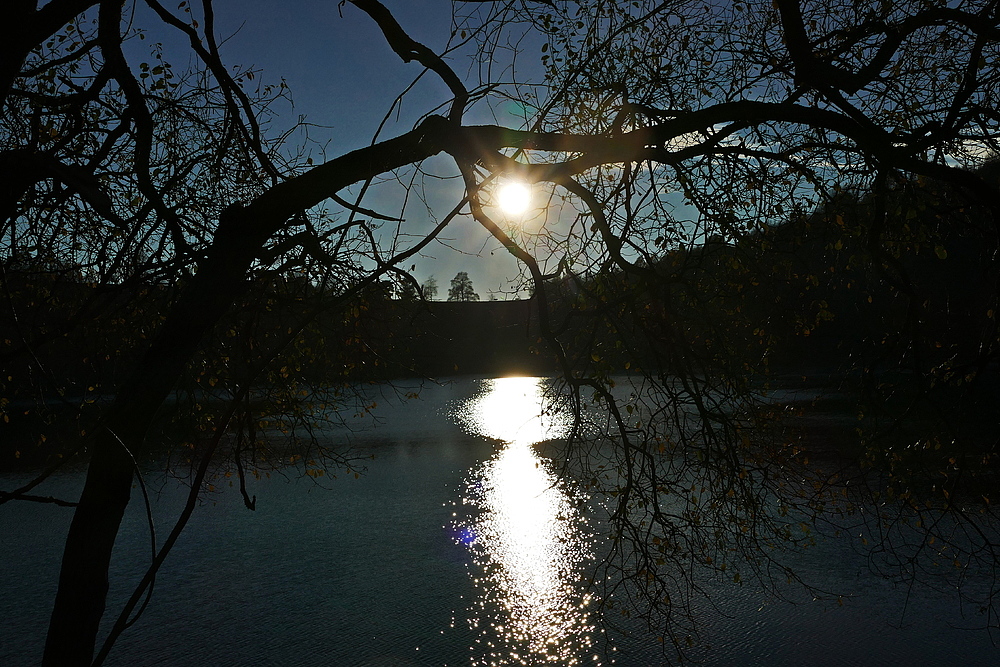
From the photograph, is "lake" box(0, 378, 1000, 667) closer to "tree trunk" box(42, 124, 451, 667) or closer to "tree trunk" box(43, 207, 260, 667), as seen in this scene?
"tree trunk" box(42, 124, 451, 667)

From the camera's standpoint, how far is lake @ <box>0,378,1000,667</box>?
26.3ft

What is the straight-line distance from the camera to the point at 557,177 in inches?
151

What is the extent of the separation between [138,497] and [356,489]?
3.88 meters

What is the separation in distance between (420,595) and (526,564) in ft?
5.64

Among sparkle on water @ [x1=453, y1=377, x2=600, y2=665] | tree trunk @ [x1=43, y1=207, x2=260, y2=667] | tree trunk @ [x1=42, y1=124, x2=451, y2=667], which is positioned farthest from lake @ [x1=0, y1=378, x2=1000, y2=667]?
tree trunk @ [x1=43, y1=207, x2=260, y2=667]

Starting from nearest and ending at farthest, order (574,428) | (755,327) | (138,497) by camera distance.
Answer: (574,428)
(755,327)
(138,497)

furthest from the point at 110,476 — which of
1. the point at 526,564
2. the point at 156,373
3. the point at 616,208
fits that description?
the point at 526,564

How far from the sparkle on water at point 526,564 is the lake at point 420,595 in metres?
0.03

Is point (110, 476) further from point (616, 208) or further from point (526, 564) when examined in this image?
point (526, 564)

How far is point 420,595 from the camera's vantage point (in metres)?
9.66

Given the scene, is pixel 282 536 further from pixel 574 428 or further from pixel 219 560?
pixel 574 428

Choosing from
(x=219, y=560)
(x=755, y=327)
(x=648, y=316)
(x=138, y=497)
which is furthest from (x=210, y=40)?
(x=138, y=497)

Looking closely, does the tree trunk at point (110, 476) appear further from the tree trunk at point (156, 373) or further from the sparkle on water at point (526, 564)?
the sparkle on water at point (526, 564)

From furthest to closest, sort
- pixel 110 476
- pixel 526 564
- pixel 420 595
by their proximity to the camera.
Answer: pixel 526 564, pixel 420 595, pixel 110 476
